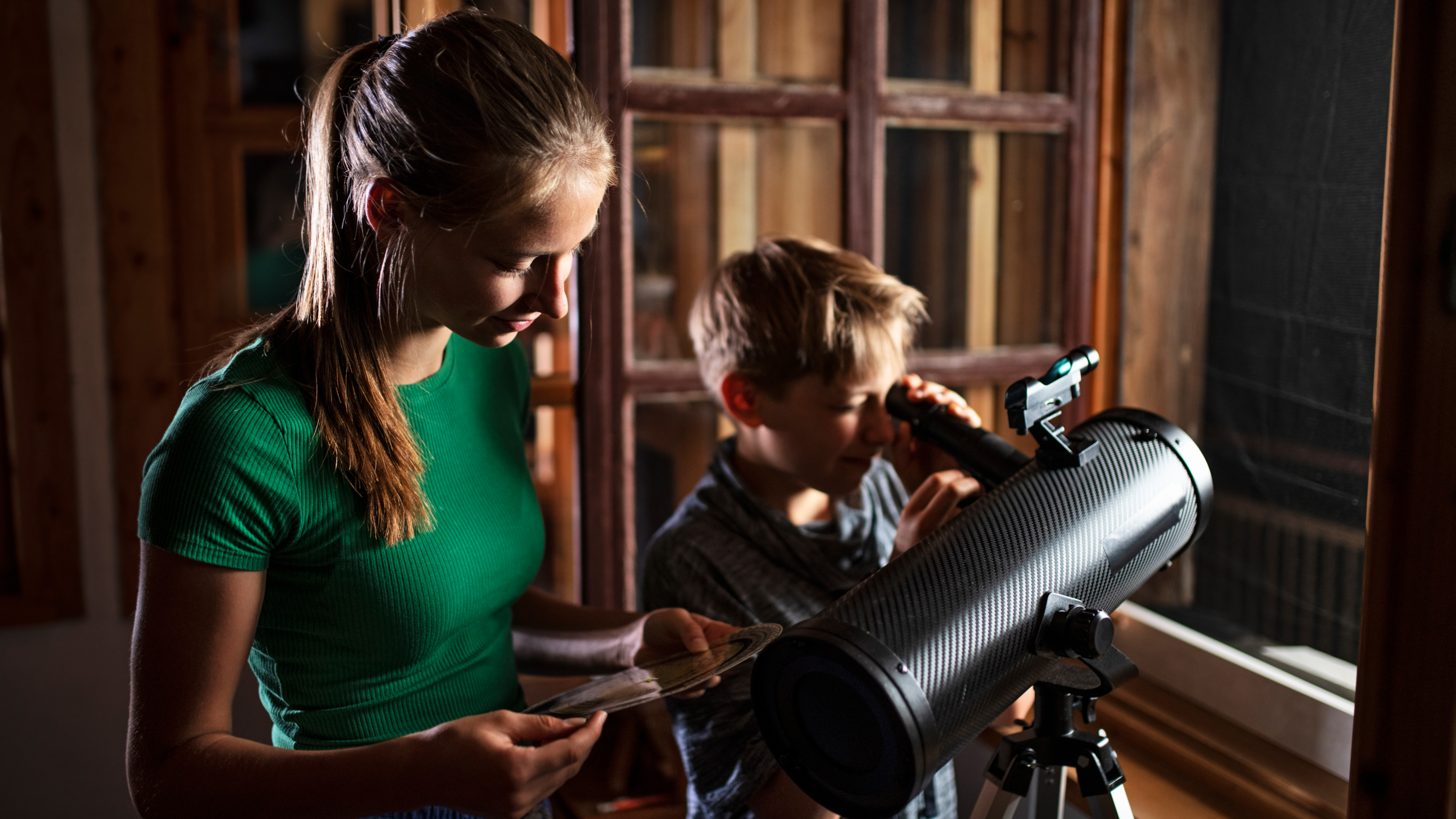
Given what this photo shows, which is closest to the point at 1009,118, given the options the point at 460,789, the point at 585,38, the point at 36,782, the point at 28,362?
the point at 585,38

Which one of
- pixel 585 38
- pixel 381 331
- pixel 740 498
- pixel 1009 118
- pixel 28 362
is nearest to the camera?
pixel 381 331

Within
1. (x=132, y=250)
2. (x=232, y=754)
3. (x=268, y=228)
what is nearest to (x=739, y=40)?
(x=232, y=754)

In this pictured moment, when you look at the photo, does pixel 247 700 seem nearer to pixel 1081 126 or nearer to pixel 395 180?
pixel 395 180

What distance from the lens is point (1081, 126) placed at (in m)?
1.64

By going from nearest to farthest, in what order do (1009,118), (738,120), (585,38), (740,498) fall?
1. (740,498)
2. (585,38)
3. (738,120)
4. (1009,118)

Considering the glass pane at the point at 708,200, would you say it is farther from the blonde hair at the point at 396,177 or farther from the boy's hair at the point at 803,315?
the blonde hair at the point at 396,177

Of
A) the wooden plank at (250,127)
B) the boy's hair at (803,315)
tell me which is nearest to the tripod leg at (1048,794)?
the boy's hair at (803,315)

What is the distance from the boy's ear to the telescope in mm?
354

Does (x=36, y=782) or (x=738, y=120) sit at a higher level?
(x=738, y=120)

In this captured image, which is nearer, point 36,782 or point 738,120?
point 738,120

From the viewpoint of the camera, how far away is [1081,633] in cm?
77

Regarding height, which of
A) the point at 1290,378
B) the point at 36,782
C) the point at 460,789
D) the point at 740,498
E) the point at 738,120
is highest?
the point at 738,120

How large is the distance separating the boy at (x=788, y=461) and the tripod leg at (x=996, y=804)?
0.23 meters

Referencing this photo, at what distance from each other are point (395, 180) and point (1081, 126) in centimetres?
118
